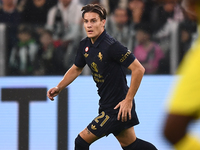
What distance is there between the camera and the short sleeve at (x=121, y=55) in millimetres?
3738

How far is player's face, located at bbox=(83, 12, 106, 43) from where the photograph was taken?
3887 mm

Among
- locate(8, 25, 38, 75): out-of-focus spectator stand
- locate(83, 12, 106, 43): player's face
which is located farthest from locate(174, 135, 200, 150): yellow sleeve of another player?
locate(8, 25, 38, 75): out-of-focus spectator stand

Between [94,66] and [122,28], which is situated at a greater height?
[122,28]

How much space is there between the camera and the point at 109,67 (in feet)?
12.5

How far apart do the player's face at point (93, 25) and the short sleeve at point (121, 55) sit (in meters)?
0.22

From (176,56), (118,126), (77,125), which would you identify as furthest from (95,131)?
(176,56)

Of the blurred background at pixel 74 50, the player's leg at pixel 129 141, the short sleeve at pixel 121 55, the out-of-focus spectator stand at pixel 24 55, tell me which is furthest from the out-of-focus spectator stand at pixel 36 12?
the player's leg at pixel 129 141

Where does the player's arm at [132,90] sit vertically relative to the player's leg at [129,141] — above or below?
above

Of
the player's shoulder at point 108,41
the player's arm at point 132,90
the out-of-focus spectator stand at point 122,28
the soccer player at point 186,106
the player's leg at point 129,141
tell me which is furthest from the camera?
the out-of-focus spectator stand at point 122,28

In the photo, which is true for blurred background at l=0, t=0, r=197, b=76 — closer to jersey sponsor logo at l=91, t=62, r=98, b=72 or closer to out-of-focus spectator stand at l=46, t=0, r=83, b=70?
out-of-focus spectator stand at l=46, t=0, r=83, b=70

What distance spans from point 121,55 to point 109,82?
27 cm

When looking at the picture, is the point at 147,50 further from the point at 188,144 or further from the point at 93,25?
the point at 188,144

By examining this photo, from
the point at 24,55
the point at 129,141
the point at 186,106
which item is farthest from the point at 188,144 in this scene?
the point at 24,55

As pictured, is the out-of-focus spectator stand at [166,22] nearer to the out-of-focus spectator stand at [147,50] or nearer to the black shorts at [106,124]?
the out-of-focus spectator stand at [147,50]
